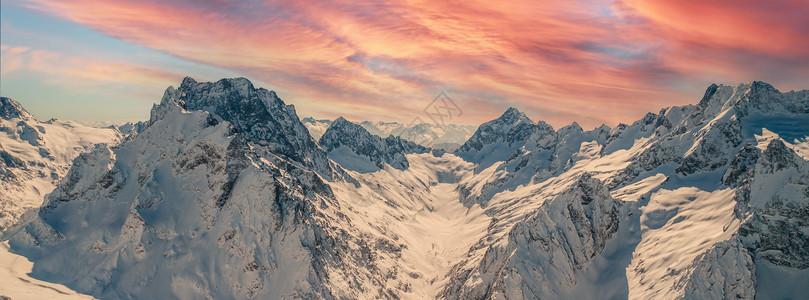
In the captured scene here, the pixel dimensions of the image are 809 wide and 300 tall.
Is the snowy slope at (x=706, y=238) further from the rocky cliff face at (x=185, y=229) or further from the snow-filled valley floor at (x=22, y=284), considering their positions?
the snow-filled valley floor at (x=22, y=284)

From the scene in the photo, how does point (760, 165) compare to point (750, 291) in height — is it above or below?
above

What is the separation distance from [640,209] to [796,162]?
5937 centimetres

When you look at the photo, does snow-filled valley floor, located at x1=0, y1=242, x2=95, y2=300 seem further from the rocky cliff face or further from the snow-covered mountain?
the rocky cliff face

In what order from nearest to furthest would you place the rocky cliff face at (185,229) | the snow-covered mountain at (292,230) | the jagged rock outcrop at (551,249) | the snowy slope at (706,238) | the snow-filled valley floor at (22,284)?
the snowy slope at (706,238) → the snow-filled valley floor at (22,284) → the snow-covered mountain at (292,230) → the jagged rock outcrop at (551,249) → the rocky cliff face at (185,229)

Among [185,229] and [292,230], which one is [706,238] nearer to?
[292,230]

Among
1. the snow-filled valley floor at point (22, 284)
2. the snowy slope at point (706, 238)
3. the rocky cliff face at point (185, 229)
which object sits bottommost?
the snow-filled valley floor at point (22, 284)

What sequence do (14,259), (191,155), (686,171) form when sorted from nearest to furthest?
(14,259) → (191,155) → (686,171)

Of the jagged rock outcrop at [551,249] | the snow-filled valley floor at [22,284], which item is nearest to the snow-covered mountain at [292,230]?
the jagged rock outcrop at [551,249]

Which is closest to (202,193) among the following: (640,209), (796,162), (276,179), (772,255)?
(276,179)

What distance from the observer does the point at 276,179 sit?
568 feet

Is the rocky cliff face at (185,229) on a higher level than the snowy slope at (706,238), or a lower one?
lower

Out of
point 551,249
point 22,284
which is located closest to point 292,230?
point 22,284

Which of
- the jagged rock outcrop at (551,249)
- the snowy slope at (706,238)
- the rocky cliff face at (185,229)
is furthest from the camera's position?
the rocky cliff face at (185,229)

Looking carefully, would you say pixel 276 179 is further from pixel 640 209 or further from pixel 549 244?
pixel 640 209
